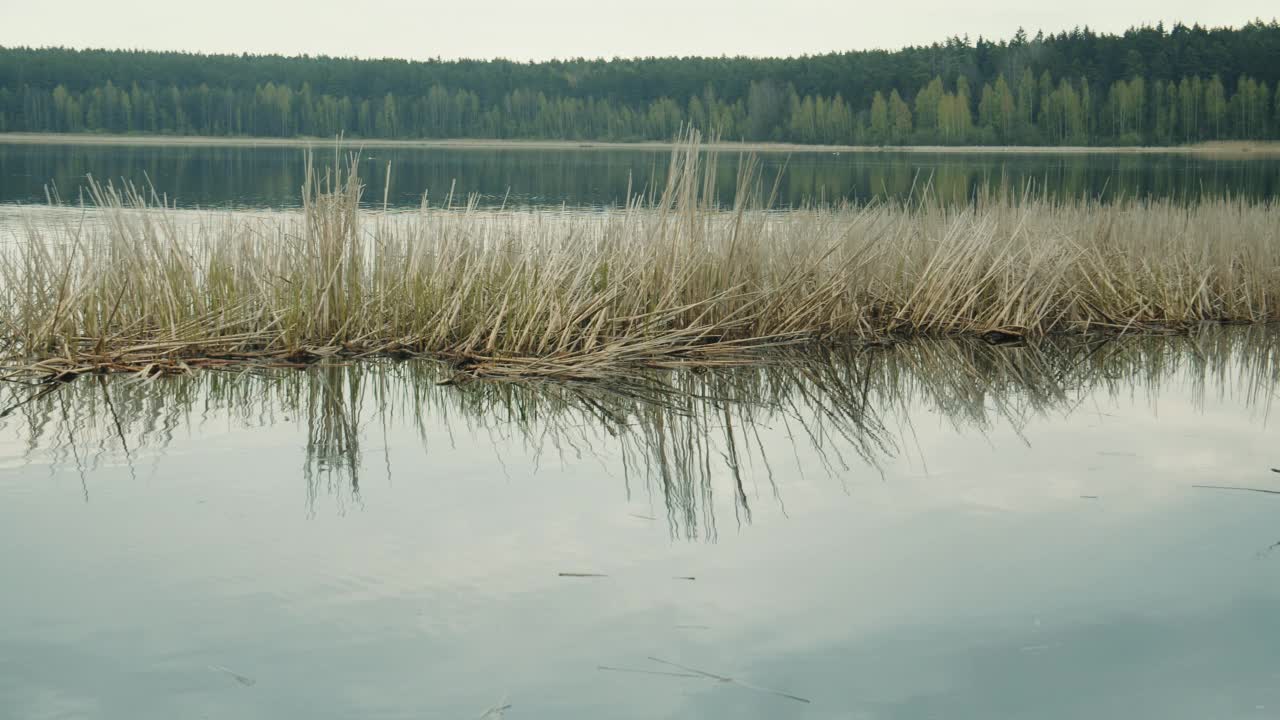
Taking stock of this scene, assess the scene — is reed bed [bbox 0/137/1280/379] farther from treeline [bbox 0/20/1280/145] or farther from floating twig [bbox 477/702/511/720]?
treeline [bbox 0/20/1280/145]

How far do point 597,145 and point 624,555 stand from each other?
11364cm

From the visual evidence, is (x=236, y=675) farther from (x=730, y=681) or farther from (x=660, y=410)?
(x=660, y=410)

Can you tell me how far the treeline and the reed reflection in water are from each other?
94537 mm

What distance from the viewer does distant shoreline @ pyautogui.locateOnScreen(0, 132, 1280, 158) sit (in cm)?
9269

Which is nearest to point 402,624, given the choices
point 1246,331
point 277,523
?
point 277,523

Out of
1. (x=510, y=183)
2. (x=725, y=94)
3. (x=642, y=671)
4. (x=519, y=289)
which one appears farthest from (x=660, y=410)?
(x=725, y=94)

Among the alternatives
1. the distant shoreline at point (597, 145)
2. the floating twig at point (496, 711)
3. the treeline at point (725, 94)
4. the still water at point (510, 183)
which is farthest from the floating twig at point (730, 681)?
the treeline at point (725, 94)

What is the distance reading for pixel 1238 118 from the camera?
95625 mm

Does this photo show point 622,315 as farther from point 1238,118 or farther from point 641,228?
point 1238,118

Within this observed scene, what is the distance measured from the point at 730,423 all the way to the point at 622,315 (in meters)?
2.22

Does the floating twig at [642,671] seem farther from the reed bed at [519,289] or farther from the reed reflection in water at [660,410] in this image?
the reed bed at [519,289]

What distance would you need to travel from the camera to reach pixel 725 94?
121 meters

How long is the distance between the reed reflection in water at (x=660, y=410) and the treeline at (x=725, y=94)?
310 feet

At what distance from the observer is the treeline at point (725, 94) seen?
4006 inches
